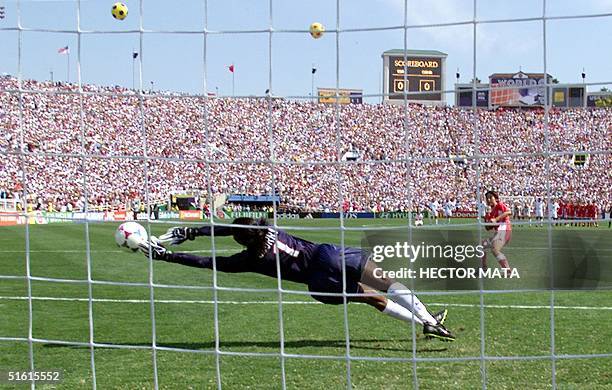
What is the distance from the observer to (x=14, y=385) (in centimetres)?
603

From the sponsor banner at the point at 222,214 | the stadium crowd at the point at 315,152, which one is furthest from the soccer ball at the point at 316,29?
the sponsor banner at the point at 222,214

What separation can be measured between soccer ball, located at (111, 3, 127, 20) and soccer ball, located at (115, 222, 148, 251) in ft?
7.39

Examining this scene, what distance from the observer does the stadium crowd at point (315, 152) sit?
3141cm

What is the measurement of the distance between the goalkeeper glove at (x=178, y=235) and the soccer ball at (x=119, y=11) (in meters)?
2.47

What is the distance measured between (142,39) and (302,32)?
42.7 inches

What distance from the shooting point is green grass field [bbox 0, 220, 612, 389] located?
6246 millimetres

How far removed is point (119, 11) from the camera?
5.44m

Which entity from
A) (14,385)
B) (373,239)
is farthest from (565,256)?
(14,385)

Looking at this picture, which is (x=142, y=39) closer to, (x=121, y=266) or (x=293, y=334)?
(x=293, y=334)

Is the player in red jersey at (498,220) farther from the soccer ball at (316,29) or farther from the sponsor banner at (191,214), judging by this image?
the sponsor banner at (191,214)

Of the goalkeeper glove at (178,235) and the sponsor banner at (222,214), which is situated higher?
the goalkeeper glove at (178,235)

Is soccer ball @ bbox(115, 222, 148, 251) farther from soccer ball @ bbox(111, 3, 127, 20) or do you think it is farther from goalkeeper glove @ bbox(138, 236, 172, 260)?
soccer ball @ bbox(111, 3, 127, 20)

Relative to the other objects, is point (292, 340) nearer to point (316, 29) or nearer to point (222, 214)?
Answer: point (316, 29)

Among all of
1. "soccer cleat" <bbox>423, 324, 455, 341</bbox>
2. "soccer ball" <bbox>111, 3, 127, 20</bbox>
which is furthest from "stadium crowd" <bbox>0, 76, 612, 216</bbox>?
"soccer ball" <bbox>111, 3, 127, 20</bbox>
